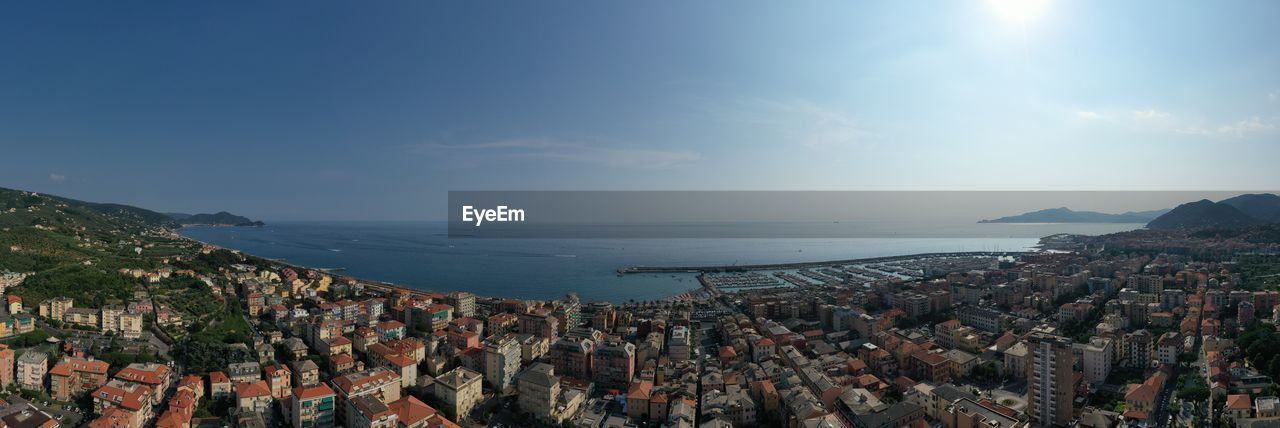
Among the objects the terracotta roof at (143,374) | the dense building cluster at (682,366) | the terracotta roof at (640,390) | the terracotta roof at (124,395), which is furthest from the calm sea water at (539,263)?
the terracotta roof at (124,395)

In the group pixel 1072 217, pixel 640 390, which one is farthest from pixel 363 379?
pixel 1072 217

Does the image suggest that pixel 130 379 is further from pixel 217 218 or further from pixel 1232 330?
pixel 217 218

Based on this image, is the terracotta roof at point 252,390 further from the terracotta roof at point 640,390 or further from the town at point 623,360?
the terracotta roof at point 640,390

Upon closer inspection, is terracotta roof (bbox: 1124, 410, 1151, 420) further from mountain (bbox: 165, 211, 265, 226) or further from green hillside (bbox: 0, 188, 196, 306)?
mountain (bbox: 165, 211, 265, 226)

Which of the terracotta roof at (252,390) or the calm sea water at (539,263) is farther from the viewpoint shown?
the calm sea water at (539,263)

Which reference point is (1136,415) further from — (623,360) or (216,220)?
(216,220)
